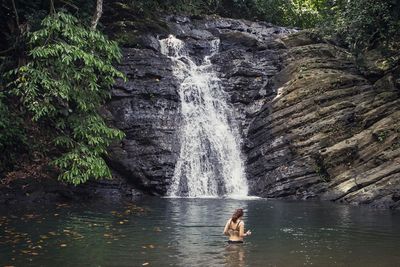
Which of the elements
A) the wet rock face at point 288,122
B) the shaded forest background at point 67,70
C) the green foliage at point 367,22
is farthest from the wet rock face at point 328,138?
the shaded forest background at point 67,70

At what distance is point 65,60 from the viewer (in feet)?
57.4

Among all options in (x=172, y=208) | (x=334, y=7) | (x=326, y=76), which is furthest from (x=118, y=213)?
(x=334, y=7)

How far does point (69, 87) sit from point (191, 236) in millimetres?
7341

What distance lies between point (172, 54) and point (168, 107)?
17.5 feet

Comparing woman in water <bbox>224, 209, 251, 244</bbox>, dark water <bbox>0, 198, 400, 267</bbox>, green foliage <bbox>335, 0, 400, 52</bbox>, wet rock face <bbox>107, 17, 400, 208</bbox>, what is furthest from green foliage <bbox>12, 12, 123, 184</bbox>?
green foliage <bbox>335, 0, 400, 52</bbox>

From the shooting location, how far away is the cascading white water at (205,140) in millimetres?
24312

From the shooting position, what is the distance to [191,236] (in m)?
13.8

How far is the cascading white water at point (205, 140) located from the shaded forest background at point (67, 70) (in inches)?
142

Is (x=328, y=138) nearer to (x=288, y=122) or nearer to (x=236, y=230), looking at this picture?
(x=288, y=122)

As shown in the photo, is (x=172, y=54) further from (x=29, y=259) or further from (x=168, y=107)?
(x=29, y=259)

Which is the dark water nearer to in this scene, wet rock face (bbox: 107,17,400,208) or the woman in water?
the woman in water

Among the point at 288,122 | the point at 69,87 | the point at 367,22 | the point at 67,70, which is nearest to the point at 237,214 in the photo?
the point at 69,87

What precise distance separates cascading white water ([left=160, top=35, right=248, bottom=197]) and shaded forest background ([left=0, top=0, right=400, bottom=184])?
11.9 ft

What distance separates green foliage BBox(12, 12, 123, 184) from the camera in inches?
694
